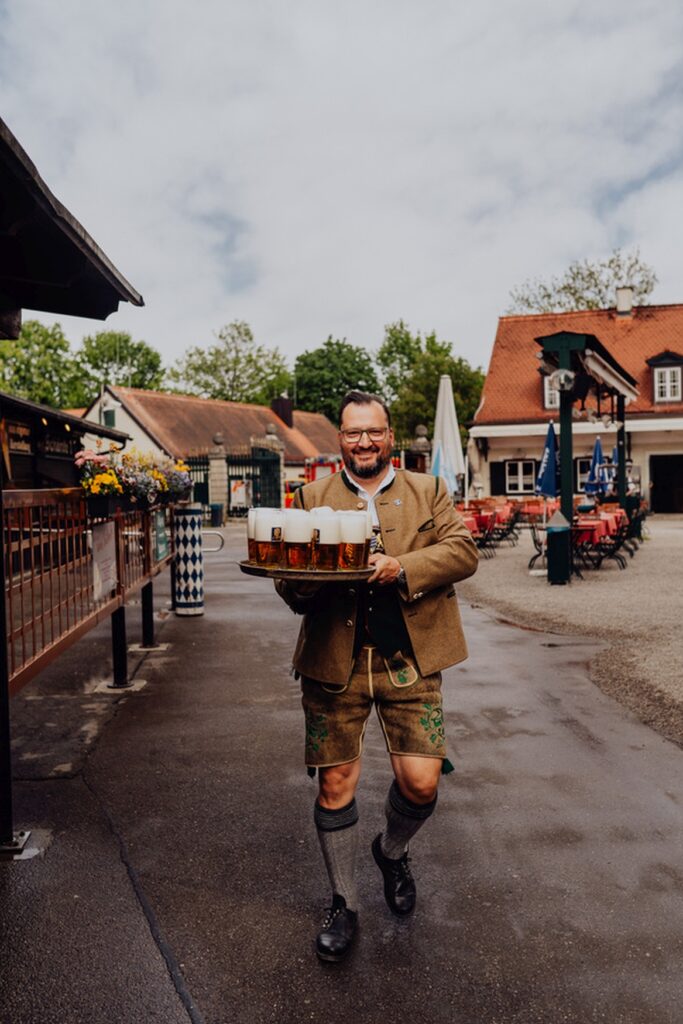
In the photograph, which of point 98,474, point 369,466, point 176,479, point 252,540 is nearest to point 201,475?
point 176,479

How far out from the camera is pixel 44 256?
5246 mm

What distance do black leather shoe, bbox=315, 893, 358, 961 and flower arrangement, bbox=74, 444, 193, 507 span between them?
3916 mm

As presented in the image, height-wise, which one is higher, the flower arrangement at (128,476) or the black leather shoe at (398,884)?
the flower arrangement at (128,476)

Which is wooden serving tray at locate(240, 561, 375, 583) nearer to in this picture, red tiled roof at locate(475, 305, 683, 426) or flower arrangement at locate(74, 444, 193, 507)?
flower arrangement at locate(74, 444, 193, 507)

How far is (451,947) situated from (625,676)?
4.74m

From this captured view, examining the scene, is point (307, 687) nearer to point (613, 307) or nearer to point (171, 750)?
point (171, 750)

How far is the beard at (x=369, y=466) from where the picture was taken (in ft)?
11.2

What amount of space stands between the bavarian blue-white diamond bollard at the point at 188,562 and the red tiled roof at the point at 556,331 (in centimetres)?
A: 2781

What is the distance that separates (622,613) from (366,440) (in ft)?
27.3

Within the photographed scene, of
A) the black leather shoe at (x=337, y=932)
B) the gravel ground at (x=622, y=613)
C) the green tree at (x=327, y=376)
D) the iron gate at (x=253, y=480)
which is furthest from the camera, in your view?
the green tree at (x=327, y=376)

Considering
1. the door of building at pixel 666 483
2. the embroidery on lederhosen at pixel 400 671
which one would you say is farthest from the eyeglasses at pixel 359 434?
the door of building at pixel 666 483

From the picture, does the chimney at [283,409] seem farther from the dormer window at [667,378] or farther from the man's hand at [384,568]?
the man's hand at [384,568]

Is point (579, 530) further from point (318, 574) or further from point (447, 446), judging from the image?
point (318, 574)

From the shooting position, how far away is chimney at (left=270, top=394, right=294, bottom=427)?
5600 centimetres
